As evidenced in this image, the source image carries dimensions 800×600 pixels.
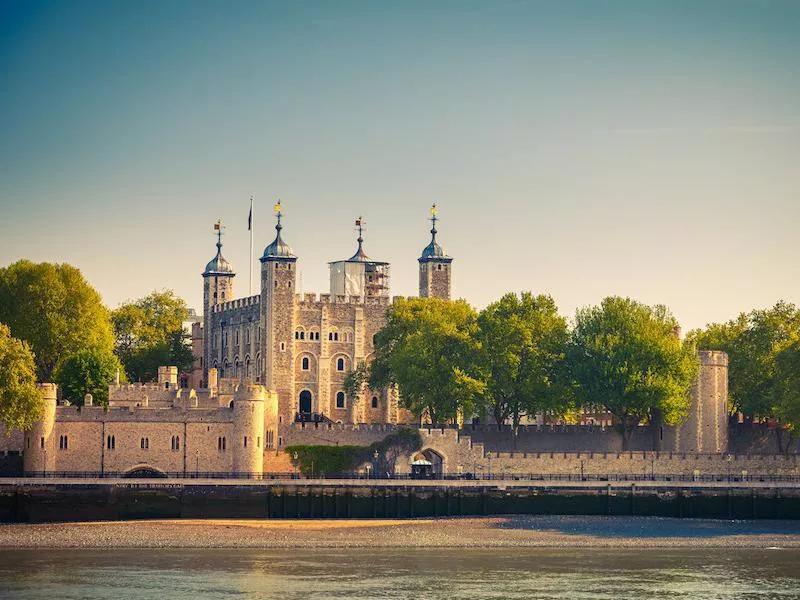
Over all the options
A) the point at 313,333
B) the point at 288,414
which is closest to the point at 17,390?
the point at 288,414

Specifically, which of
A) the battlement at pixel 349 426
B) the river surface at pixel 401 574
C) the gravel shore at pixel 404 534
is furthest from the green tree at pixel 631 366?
the river surface at pixel 401 574

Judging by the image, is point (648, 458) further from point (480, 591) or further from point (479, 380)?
point (480, 591)

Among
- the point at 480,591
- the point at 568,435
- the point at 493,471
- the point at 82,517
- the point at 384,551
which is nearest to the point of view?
the point at 480,591

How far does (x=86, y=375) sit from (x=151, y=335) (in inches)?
982

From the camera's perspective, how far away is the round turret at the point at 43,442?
110 meters

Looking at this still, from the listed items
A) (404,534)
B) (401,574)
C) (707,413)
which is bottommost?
(401,574)

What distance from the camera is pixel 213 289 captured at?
488 ft

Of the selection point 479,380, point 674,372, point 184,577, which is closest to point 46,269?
point 479,380

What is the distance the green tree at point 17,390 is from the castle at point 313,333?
82.1 ft

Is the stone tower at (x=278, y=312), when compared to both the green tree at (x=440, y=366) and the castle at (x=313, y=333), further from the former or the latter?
the green tree at (x=440, y=366)

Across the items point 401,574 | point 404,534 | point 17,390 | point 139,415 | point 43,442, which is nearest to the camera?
point 401,574

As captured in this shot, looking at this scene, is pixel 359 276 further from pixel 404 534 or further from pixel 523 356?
pixel 404 534

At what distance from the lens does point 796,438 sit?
12612 cm

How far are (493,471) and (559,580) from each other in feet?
94.9
